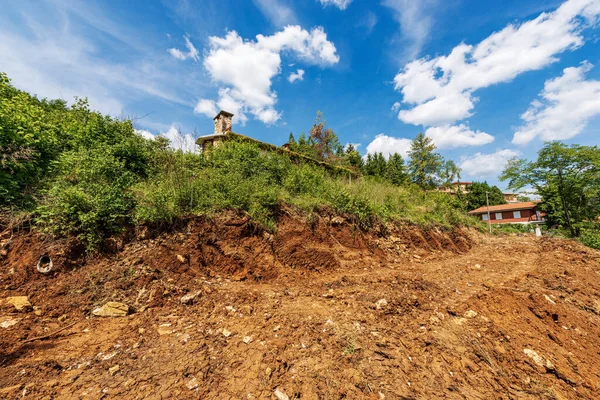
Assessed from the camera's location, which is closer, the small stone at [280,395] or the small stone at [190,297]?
the small stone at [280,395]

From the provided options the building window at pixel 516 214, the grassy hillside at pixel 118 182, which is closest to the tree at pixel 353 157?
the grassy hillside at pixel 118 182

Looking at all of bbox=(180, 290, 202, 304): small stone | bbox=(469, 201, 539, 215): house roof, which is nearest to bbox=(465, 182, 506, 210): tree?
bbox=(469, 201, 539, 215): house roof

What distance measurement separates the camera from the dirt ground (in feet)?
6.62

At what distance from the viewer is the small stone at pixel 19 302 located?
2.84 meters

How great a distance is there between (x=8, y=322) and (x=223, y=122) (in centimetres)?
1438

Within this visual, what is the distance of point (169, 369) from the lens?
2.10m

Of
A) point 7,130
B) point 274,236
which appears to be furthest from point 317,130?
point 7,130

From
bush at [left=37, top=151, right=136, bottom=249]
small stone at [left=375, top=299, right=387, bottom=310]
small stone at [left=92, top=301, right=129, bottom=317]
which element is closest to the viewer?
small stone at [left=92, top=301, right=129, bottom=317]

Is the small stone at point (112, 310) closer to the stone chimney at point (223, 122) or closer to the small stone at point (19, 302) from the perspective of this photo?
the small stone at point (19, 302)

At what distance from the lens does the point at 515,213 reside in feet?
114

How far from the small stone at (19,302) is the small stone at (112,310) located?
767mm

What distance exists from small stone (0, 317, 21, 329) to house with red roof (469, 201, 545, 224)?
41.1 meters

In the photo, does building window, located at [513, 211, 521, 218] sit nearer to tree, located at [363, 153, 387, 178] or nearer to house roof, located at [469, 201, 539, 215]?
house roof, located at [469, 201, 539, 215]

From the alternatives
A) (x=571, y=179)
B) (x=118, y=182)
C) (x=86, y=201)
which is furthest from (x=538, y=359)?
(x=571, y=179)
